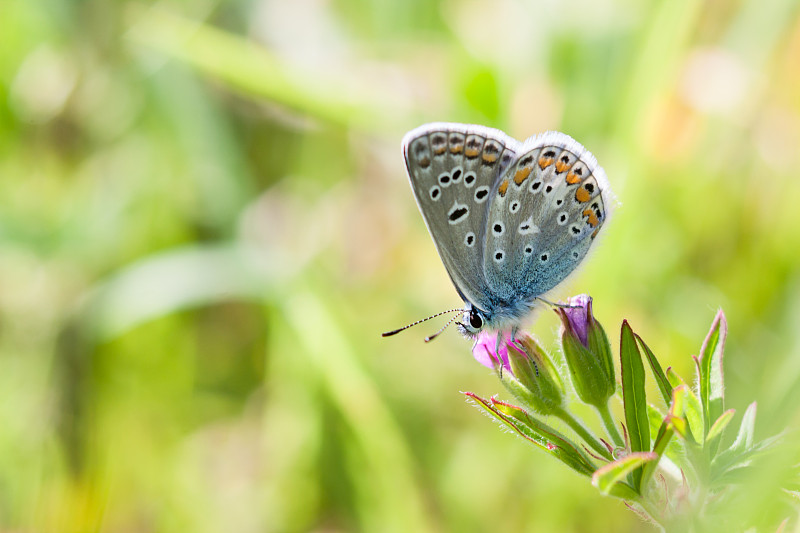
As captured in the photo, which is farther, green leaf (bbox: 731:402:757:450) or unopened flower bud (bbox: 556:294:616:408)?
unopened flower bud (bbox: 556:294:616:408)

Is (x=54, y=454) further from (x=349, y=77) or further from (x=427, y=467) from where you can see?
(x=349, y=77)

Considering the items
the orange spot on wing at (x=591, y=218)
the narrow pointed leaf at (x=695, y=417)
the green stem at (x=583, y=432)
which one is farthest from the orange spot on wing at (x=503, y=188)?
the narrow pointed leaf at (x=695, y=417)

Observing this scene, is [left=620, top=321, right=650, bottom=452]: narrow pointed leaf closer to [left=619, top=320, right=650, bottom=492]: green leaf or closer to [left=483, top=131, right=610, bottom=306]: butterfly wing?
[left=619, top=320, right=650, bottom=492]: green leaf

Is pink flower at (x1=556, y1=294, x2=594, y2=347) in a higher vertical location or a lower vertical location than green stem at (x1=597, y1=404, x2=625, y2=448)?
higher

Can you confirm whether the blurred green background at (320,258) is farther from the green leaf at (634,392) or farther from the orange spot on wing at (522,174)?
the green leaf at (634,392)

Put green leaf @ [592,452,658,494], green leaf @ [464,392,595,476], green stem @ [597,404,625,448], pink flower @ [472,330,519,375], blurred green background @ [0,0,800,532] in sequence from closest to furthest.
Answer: green leaf @ [592,452,658,494] < green leaf @ [464,392,595,476] < green stem @ [597,404,625,448] < pink flower @ [472,330,519,375] < blurred green background @ [0,0,800,532]

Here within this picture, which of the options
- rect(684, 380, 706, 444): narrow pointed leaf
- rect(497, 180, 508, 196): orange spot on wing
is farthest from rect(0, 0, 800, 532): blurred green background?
rect(684, 380, 706, 444): narrow pointed leaf

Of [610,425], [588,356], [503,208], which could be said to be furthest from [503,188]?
[610,425]

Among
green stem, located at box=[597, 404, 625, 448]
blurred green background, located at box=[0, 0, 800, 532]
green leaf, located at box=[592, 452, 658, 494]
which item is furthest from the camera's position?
blurred green background, located at box=[0, 0, 800, 532]
